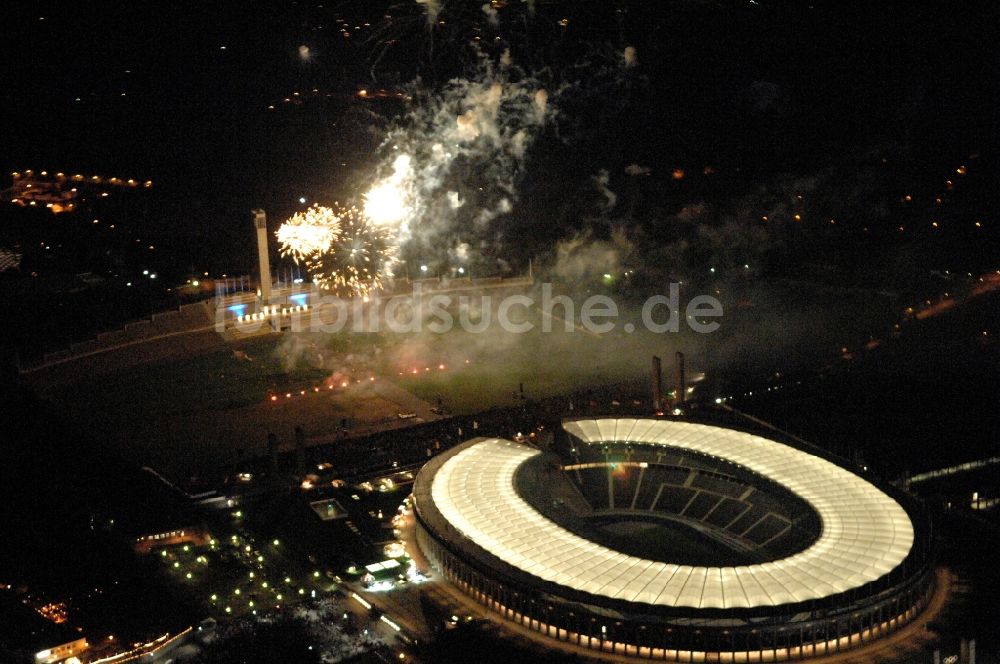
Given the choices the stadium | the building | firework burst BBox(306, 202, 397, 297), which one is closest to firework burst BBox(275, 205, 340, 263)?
firework burst BBox(306, 202, 397, 297)

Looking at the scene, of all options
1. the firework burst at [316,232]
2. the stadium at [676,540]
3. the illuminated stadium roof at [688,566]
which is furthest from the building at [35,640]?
the firework burst at [316,232]

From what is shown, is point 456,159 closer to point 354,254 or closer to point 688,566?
point 354,254

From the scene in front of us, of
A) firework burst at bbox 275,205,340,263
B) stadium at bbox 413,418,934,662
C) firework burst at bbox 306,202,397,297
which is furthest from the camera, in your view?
firework burst at bbox 306,202,397,297

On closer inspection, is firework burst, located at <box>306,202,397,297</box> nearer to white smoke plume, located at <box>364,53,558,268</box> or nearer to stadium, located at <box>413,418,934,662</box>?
white smoke plume, located at <box>364,53,558,268</box>

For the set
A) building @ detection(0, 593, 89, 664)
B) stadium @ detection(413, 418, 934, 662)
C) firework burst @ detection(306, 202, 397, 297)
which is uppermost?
firework burst @ detection(306, 202, 397, 297)

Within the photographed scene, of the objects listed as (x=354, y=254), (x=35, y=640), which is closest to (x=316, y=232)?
(x=354, y=254)

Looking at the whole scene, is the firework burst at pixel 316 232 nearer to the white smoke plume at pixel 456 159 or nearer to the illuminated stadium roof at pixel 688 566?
the white smoke plume at pixel 456 159
